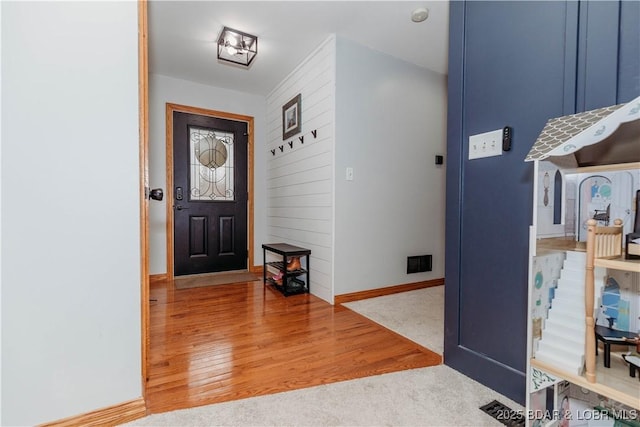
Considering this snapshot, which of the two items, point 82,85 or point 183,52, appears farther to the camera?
point 183,52

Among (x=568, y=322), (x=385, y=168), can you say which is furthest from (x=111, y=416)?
(x=385, y=168)

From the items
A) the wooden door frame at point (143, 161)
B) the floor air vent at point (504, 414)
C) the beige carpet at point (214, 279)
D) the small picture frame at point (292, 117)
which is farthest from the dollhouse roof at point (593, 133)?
the beige carpet at point (214, 279)

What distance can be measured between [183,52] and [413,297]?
3.32m

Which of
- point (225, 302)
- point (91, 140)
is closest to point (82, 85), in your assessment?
point (91, 140)

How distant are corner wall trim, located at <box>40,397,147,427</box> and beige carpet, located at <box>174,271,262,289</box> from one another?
223 centimetres

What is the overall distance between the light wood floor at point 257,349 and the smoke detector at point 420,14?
7.95 ft

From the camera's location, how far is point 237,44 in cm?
277

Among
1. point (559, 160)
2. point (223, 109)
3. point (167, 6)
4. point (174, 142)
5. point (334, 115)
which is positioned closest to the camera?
point (559, 160)

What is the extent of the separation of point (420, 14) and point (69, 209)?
2654mm

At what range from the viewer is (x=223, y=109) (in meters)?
4.06

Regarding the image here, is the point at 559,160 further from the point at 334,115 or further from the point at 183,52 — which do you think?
the point at 183,52

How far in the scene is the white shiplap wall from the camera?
2861 millimetres

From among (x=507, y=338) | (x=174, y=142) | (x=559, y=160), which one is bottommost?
(x=507, y=338)

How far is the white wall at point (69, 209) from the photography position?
105 centimetres
